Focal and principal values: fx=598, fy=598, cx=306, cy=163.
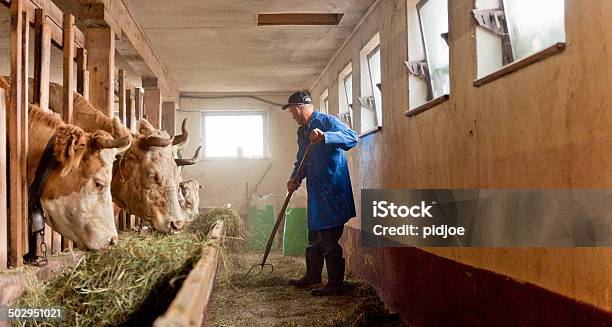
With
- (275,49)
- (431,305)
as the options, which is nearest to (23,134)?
(431,305)

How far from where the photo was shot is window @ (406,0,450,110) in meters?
4.84

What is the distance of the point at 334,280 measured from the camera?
6.29 metres

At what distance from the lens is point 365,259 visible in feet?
23.0

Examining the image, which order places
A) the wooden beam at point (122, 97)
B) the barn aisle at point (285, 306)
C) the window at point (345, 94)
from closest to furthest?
the barn aisle at point (285, 306), the wooden beam at point (122, 97), the window at point (345, 94)

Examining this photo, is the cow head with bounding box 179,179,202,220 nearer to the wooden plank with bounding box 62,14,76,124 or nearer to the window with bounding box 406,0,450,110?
the wooden plank with bounding box 62,14,76,124

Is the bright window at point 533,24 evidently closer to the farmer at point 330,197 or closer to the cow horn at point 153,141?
the farmer at point 330,197

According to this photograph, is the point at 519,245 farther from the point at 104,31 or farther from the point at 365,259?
the point at 104,31

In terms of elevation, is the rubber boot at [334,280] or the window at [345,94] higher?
the window at [345,94]

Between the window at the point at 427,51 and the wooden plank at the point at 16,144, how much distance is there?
9.31ft

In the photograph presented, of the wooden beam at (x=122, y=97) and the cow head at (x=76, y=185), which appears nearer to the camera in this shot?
the cow head at (x=76, y=185)

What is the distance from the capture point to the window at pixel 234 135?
13930 mm

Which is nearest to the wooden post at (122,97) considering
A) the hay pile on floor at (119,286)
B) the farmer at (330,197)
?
the farmer at (330,197)

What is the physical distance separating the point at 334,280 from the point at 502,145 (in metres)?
3.44

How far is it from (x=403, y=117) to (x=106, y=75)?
2934 millimetres
